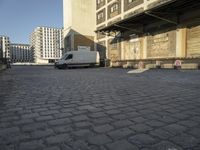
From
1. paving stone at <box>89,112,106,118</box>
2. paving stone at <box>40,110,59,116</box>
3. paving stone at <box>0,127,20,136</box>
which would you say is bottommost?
paving stone at <box>0,127,20,136</box>

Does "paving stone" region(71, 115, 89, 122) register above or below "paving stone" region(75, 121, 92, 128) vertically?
above

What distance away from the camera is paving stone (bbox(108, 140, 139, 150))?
2.24 m

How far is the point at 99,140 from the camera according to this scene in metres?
2.47

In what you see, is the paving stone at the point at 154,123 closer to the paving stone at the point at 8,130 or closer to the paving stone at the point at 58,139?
the paving stone at the point at 58,139

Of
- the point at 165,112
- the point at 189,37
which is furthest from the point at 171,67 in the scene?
the point at 165,112

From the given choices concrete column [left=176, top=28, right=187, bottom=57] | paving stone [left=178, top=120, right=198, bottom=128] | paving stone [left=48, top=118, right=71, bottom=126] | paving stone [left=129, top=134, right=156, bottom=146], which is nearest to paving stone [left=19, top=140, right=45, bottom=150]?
paving stone [left=48, top=118, right=71, bottom=126]

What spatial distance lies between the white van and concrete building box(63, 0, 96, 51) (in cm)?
1122

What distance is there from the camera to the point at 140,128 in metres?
2.88

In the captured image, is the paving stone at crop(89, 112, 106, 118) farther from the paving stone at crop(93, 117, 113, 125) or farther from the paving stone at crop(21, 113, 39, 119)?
the paving stone at crop(21, 113, 39, 119)

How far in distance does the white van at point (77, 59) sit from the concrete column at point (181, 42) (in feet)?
45.1

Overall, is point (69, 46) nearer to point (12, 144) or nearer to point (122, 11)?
point (122, 11)

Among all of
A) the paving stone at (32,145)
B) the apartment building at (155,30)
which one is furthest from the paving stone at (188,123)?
the apartment building at (155,30)

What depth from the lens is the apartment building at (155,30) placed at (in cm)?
1694

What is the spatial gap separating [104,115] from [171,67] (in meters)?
16.9
